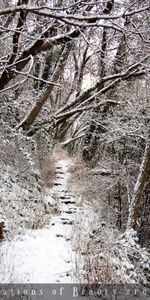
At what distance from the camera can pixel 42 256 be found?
17.1ft

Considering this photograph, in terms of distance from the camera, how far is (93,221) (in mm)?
7535

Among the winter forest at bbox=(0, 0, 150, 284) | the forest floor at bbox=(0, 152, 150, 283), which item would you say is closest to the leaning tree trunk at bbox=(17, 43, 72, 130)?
the winter forest at bbox=(0, 0, 150, 284)

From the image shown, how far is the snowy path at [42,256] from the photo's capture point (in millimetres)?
4422

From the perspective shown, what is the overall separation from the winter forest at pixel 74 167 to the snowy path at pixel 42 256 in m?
0.02

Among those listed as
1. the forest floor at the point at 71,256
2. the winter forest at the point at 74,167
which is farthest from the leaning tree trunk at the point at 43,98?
the forest floor at the point at 71,256

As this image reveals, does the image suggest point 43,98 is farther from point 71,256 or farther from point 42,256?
point 71,256

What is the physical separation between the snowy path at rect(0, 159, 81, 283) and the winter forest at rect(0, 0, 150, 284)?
18mm

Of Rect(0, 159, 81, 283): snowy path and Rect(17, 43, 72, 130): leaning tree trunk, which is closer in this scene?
Rect(0, 159, 81, 283): snowy path

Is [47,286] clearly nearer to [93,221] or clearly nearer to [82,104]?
[93,221]

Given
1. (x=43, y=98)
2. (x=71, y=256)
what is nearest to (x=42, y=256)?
(x=71, y=256)

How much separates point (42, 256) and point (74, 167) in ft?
22.8

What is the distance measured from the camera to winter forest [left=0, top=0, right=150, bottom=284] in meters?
4.34

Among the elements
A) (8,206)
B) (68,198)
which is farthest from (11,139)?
(68,198)

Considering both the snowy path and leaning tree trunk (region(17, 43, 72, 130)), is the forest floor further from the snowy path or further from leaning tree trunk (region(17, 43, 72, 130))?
leaning tree trunk (region(17, 43, 72, 130))
